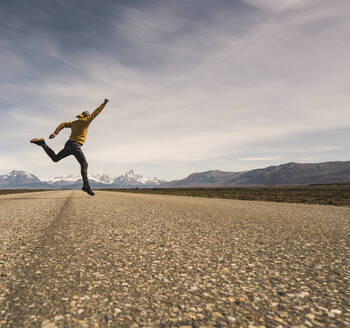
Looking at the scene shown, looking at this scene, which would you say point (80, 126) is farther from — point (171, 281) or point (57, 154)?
point (171, 281)

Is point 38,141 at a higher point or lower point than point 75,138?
lower

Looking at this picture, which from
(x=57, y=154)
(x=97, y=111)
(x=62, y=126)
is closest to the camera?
(x=62, y=126)

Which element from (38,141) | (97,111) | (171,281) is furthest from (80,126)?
(171,281)

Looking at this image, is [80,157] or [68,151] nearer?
[68,151]

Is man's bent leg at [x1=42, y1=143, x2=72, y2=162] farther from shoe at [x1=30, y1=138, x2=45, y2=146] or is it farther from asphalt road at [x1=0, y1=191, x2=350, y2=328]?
asphalt road at [x1=0, y1=191, x2=350, y2=328]

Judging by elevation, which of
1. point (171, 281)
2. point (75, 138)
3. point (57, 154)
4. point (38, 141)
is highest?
point (75, 138)

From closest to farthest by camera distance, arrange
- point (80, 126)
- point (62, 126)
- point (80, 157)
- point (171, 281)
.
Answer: point (171, 281) < point (62, 126) < point (80, 126) < point (80, 157)

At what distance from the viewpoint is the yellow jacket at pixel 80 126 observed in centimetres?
1247

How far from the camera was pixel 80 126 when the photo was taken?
12.7 meters

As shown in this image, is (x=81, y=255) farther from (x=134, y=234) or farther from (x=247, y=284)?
(x=247, y=284)

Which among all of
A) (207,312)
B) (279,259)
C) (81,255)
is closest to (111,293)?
(207,312)

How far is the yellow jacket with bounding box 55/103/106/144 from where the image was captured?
40.9ft

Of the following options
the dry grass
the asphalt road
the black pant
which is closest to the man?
the black pant

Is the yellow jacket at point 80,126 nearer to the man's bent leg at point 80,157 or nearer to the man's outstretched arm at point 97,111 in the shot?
the man's outstretched arm at point 97,111
